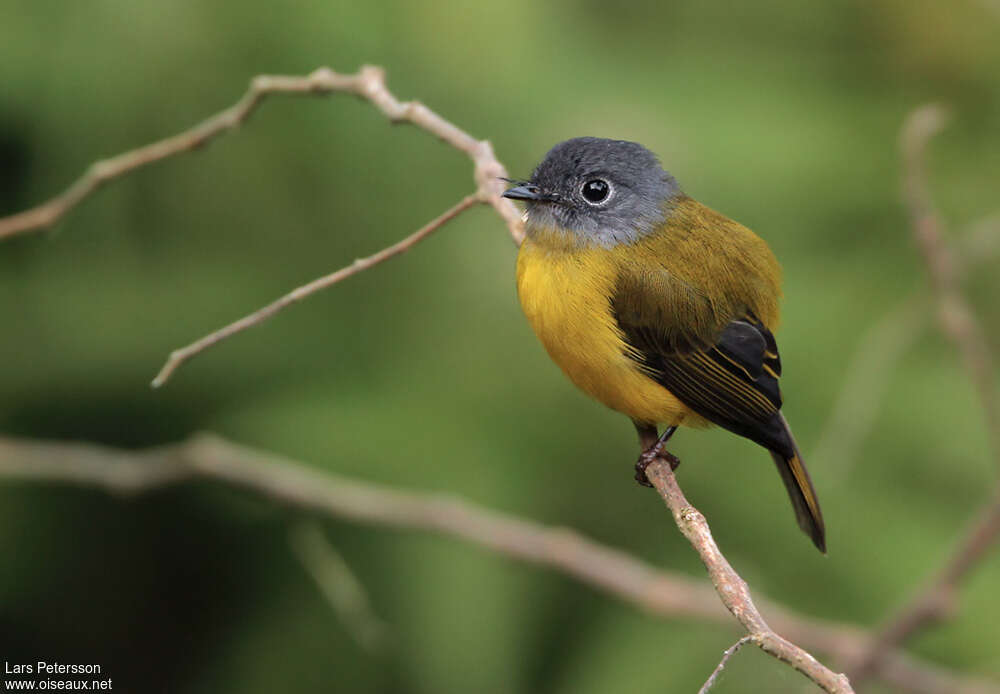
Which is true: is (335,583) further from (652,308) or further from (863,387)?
(863,387)

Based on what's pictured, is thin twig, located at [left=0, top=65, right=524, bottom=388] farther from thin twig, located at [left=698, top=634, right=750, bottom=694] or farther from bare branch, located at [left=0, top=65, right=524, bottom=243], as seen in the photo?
thin twig, located at [left=698, top=634, right=750, bottom=694]

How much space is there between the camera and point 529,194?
287 cm

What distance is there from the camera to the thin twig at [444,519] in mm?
3090

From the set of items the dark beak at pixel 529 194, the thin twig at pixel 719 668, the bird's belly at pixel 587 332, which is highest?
the dark beak at pixel 529 194

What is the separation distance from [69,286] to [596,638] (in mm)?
1944

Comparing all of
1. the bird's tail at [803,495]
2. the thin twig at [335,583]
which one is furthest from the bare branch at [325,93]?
the thin twig at [335,583]

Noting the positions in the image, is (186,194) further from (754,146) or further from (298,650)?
(754,146)

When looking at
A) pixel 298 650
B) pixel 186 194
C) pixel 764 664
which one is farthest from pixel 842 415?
pixel 186 194

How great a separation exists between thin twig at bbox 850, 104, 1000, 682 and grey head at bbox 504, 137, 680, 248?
61cm

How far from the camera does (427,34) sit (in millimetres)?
3855

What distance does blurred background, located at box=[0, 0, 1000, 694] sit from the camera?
3570 millimetres

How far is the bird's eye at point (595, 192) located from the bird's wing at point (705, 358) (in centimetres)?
27

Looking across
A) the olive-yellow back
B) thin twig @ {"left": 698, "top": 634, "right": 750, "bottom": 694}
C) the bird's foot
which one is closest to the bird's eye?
the olive-yellow back

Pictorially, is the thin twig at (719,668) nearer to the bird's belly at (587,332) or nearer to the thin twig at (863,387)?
the bird's belly at (587,332)
